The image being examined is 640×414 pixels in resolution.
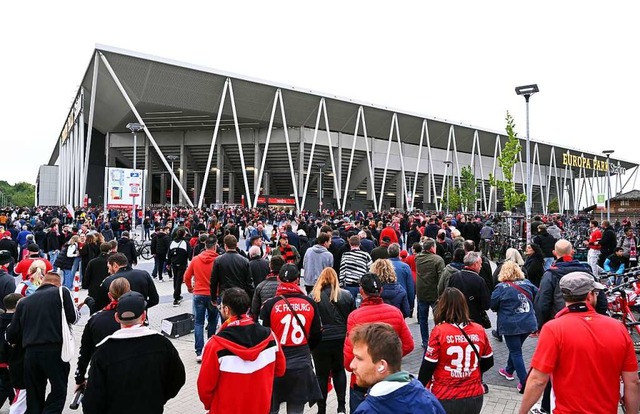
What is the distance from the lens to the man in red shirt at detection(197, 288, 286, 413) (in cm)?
313

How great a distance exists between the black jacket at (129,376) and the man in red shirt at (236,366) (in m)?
0.30

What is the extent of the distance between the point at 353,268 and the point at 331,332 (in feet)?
7.77

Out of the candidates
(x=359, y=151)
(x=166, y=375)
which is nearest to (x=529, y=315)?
(x=166, y=375)

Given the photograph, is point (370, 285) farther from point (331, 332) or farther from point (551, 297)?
point (551, 297)

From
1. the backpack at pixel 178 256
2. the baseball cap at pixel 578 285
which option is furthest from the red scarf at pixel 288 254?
the baseball cap at pixel 578 285

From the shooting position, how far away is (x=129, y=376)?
9.79ft

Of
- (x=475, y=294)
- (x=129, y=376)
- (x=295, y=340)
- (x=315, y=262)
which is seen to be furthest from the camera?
(x=315, y=262)

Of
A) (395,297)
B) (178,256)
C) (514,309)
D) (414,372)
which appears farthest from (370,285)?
(178,256)

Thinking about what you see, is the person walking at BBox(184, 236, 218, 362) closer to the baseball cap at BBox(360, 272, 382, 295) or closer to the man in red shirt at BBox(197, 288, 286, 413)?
the baseball cap at BBox(360, 272, 382, 295)

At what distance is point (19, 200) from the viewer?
132500 millimetres

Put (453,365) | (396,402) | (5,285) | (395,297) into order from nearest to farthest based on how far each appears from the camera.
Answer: (396,402)
(453,365)
(395,297)
(5,285)

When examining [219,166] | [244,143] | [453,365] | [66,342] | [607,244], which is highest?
[244,143]

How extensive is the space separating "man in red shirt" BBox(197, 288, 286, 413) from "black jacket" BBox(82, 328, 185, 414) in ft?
0.97

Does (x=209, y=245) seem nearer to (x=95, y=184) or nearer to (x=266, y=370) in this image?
(x=266, y=370)
